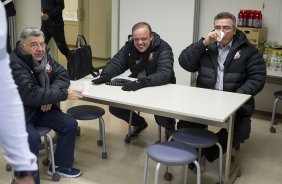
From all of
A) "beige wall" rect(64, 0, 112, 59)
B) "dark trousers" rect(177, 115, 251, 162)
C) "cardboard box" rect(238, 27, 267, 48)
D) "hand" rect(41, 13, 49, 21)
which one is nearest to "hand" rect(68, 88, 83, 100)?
"dark trousers" rect(177, 115, 251, 162)

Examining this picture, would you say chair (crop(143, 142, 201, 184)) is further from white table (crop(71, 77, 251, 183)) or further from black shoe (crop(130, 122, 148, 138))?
black shoe (crop(130, 122, 148, 138))

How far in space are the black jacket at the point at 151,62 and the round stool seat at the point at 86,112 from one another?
12.5 inches

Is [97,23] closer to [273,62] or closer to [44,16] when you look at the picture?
[44,16]

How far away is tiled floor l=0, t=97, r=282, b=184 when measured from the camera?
2828 mm

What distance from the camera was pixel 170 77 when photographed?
3.10 m

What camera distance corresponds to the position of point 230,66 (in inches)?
116

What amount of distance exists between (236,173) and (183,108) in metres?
0.83

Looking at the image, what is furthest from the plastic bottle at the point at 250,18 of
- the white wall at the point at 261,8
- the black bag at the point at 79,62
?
the black bag at the point at 79,62

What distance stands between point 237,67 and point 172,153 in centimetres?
111

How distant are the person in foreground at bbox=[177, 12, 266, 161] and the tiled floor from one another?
30 cm

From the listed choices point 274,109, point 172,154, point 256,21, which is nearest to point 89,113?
point 172,154

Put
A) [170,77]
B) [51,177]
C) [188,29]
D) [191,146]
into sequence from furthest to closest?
[188,29], [170,77], [51,177], [191,146]

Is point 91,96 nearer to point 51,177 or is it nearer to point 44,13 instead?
point 51,177

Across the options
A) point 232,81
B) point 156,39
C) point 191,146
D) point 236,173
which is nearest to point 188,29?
point 156,39
